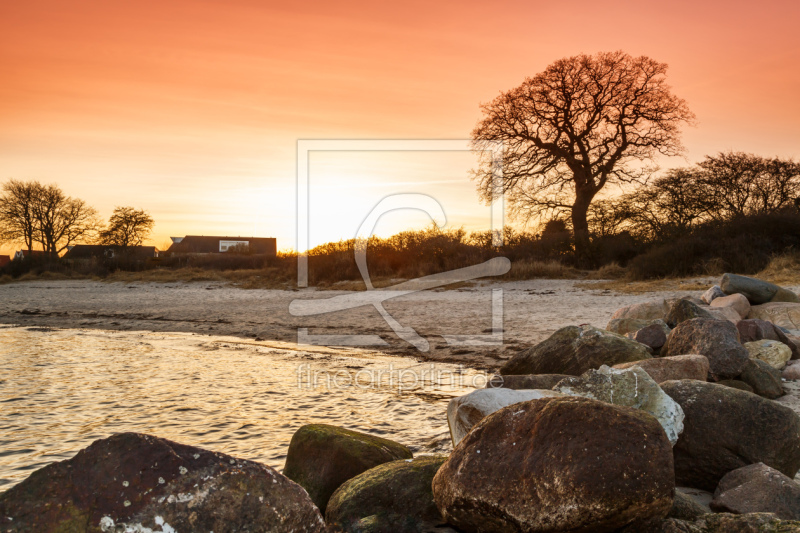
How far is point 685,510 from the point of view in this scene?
2.60 meters

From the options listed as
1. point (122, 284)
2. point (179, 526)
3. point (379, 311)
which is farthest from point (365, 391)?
point (122, 284)

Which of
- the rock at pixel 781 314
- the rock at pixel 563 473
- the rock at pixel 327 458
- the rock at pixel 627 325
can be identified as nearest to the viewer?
the rock at pixel 563 473

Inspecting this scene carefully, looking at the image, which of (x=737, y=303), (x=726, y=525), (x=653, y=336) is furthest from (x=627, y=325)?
(x=726, y=525)

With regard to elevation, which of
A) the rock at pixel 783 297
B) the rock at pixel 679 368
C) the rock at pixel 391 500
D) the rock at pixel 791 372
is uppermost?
the rock at pixel 783 297

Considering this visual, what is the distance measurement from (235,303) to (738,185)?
65.8 feet

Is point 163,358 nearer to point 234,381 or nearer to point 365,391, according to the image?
point 234,381

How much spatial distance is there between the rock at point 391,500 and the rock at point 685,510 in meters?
1.04

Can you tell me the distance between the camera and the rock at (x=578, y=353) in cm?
542

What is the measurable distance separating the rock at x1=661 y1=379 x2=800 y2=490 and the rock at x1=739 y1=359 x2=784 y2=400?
1.58 meters

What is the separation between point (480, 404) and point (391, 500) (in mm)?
837

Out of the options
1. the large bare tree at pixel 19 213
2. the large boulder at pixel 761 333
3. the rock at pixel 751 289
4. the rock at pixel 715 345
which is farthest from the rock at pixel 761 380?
the large bare tree at pixel 19 213

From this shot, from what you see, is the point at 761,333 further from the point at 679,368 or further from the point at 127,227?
the point at 127,227

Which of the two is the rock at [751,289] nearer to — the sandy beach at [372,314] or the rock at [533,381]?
the sandy beach at [372,314]

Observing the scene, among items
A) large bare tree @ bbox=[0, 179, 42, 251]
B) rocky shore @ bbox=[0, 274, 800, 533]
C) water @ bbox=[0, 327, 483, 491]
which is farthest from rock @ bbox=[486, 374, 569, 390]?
large bare tree @ bbox=[0, 179, 42, 251]
